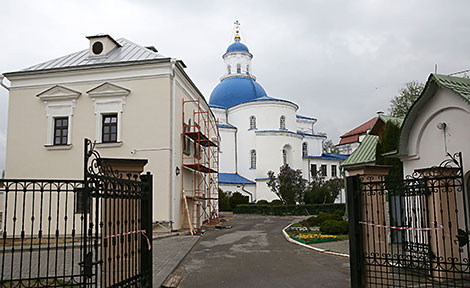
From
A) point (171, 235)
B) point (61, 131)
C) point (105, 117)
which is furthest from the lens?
point (61, 131)

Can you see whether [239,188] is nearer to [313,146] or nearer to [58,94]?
[313,146]

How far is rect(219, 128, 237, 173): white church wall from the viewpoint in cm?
4644

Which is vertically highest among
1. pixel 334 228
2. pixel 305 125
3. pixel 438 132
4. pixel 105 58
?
pixel 305 125

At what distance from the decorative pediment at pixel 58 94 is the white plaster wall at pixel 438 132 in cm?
1541

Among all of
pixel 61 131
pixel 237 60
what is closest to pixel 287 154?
pixel 237 60

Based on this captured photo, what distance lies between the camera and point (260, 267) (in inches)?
389

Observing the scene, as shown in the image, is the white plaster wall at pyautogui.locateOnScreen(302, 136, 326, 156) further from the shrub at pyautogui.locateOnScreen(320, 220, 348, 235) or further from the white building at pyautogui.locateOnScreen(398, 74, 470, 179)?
the white building at pyautogui.locateOnScreen(398, 74, 470, 179)

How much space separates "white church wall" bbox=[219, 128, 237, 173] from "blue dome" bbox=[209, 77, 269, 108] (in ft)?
14.7

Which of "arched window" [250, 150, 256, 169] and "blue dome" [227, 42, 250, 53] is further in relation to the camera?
"blue dome" [227, 42, 250, 53]

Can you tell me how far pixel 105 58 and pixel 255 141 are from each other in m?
27.3

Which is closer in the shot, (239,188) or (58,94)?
(58,94)

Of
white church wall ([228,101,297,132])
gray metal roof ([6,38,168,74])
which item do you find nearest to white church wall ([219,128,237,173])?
white church wall ([228,101,297,132])

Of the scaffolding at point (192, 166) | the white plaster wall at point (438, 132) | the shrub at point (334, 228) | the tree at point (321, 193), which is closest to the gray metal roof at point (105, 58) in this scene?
the scaffolding at point (192, 166)

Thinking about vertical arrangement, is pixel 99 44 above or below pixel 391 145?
above
